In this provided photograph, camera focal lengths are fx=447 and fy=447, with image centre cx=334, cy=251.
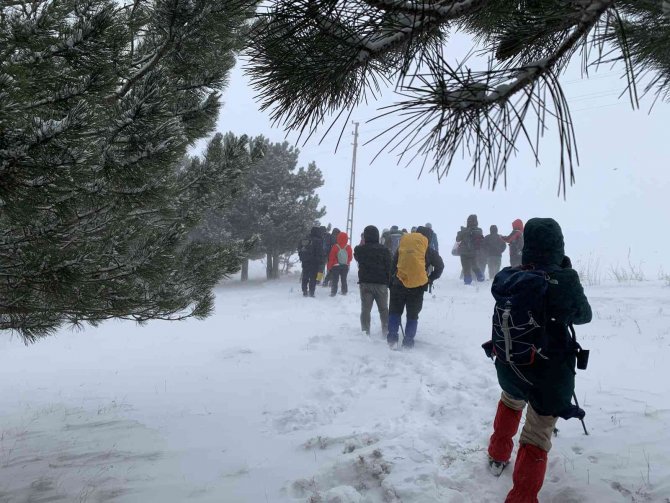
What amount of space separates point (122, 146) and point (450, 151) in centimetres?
163

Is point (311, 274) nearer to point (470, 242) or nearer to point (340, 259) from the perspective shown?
point (340, 259)

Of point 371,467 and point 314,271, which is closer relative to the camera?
point 371,467

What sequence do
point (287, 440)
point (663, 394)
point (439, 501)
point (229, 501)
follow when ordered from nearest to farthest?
1. point (439, 501)
2. point (229, 501)
3. point (287, 440)
4. point (663, 394)

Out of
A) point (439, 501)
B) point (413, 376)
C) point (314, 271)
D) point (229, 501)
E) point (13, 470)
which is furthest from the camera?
point (314, 271)

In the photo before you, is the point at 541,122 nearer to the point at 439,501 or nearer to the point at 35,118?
the point at 35,118

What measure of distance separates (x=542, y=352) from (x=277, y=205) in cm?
1726

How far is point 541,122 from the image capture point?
5.88 feet

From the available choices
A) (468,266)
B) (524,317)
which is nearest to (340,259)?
(468,266)

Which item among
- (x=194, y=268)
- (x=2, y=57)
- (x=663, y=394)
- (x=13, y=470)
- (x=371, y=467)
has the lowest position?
(x=13, y=470)

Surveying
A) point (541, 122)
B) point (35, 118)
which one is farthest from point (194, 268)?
point (541, 122)

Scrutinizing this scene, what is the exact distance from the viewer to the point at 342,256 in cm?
1365

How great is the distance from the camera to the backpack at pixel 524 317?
280cm

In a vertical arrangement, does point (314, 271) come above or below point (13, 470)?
above

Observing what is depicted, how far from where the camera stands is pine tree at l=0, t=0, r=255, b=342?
6.64 feet
